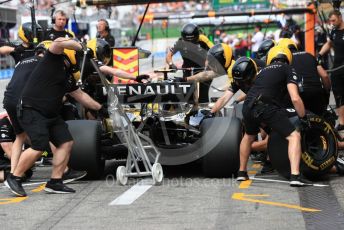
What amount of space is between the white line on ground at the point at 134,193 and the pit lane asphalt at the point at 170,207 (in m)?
0.07

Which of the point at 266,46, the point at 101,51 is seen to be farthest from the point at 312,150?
the point at 101,51

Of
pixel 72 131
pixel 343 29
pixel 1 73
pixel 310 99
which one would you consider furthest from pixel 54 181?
pixel 1 73

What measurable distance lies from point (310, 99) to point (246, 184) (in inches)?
89.0

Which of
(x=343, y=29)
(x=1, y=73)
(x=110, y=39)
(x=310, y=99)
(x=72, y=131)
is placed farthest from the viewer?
(x=1, y=73)

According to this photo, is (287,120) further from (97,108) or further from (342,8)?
(342,8)

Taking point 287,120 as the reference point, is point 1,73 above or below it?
below

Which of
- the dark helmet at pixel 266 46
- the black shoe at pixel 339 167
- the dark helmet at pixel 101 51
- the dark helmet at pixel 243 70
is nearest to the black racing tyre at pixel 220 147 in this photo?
the dark helmet at pixel 243 70

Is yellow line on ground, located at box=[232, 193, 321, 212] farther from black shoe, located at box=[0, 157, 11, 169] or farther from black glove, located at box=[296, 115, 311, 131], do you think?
black shoe, located at box=[0, 157, 11, 169]

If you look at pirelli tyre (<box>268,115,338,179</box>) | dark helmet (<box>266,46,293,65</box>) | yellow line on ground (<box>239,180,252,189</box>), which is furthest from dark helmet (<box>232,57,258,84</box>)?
yellow line on ground (<box>239,180,252,189</box>)

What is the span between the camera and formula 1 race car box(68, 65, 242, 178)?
31.2ft

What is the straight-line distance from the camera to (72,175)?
988cm

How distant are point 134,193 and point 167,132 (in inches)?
52.1

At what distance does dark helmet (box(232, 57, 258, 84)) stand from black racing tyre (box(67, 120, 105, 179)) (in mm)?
1714

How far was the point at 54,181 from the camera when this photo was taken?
29.4ft
